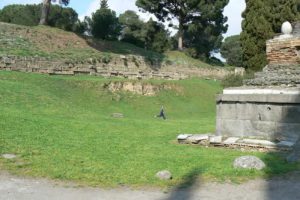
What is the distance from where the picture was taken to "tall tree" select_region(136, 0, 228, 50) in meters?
49.4

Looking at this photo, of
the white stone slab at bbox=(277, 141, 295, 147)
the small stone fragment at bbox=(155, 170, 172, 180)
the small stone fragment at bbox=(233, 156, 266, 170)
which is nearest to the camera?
the small stone fragment at bbox=(155, 170, 172, 180)

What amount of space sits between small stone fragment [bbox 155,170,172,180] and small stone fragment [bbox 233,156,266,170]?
1.23 m

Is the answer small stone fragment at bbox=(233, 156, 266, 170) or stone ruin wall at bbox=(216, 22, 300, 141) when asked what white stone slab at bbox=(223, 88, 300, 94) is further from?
Answer: small stone fragment at bbox=(233, 156, 266, 170)

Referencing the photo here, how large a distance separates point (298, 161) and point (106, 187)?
141 inches

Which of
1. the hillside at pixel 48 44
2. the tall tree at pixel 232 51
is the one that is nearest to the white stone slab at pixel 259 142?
the hillside at pixel 48 44

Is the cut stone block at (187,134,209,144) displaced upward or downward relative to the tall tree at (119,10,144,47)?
downward

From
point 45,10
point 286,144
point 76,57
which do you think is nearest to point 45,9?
point 45,10

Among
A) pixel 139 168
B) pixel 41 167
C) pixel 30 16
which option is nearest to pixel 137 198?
pixel 139 168

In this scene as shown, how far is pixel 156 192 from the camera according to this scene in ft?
22.3

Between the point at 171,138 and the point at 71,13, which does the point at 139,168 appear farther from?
the point at 71,13

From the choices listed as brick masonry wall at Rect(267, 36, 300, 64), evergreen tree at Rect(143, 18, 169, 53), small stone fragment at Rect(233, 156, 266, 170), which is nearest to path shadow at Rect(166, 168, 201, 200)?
small stone fragment at Rect(233, 156, 266, 170)

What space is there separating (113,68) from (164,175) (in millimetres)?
26936

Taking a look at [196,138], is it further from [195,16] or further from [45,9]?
[195,16]

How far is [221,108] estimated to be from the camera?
37.1ft
